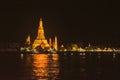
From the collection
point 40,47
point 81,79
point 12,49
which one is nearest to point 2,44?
point 12,49

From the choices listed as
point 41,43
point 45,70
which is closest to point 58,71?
point 45,70

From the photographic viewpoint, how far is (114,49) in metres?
175

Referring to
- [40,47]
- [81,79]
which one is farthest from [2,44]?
[81,79]

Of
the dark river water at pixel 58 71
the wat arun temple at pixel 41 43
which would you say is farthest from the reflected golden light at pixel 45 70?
the wat arun temple at pixel 41 43

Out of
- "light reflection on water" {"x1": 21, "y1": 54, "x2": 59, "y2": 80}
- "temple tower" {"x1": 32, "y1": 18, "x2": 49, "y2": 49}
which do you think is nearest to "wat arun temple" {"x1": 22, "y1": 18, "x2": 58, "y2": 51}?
"temple tower" {"x1": 32, "y1": 18, "x2": 49, "y2": 49}

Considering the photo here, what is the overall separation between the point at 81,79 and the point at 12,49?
127 meters

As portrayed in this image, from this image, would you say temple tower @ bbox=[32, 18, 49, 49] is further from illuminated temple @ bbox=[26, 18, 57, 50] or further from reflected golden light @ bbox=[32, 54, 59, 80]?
reflected golden light @ bbox=[32, 54, 59, 80]

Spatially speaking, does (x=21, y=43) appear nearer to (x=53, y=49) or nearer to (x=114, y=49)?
(x=53, y=49)

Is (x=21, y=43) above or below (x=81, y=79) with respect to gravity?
above

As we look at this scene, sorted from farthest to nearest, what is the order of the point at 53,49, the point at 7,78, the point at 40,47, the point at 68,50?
the point at 68,50 → the point at 53,49 → the point at 40,47 → the point at 7,78

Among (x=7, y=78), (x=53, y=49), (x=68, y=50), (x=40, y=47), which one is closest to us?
(x=7, y=78)

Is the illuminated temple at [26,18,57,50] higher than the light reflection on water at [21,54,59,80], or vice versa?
the illuminated temple at [26,18,57,50]

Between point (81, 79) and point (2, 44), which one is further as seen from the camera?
point (2, 44)

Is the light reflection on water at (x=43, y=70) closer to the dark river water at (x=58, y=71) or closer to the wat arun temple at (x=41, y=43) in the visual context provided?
the dark river water at (x=58, y=71)
